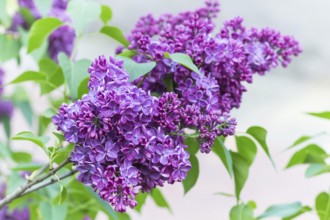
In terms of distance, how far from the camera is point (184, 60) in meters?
0.91

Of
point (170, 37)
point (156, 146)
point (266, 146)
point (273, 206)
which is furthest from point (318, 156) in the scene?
point (156, 146)

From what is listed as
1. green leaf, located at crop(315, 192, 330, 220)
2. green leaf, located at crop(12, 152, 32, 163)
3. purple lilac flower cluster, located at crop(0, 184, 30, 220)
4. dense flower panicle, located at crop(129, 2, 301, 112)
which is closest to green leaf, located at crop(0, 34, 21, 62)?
green leaf, located at crop(12, 152, 32, 163)

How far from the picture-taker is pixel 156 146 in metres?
0.85

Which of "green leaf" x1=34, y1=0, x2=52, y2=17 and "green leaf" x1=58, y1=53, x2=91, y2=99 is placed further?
"green leaf" x1=34, y1=0, x2=52, y2=17

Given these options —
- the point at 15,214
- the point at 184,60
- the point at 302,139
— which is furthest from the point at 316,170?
the point at 15,214

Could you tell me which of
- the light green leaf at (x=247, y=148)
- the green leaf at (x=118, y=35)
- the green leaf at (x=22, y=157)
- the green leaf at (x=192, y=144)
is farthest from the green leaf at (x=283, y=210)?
the green leaf at (x=22, y=157)

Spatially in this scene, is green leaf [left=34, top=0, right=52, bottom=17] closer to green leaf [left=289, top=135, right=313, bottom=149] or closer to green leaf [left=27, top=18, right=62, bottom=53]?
green leaf [left=27, top=18, right=62, bottom=53]

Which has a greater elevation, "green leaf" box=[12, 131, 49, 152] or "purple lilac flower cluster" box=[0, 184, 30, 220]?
"purple lilac flower cluster" box=[0, 184, 30, 220]

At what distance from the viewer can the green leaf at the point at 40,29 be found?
120 centimetres

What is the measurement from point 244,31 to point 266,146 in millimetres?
180

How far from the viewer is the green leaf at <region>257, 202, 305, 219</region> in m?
1.22

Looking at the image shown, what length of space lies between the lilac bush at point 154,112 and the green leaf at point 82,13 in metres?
0.17

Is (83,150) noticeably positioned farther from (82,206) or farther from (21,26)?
(21,26)

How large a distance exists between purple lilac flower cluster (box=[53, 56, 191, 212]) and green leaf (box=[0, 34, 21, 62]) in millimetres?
905
